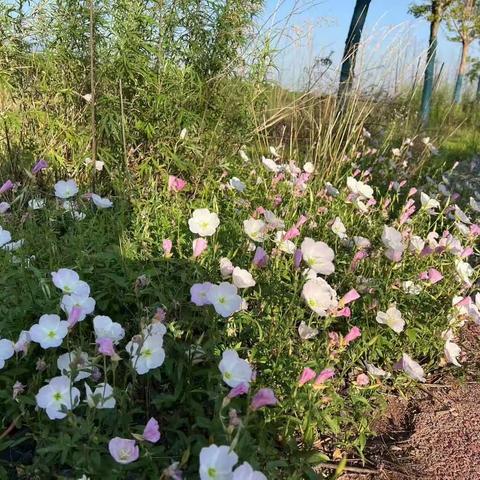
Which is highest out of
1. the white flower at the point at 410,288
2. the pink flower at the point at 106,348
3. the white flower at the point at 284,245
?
the white flower at the point at 284,245

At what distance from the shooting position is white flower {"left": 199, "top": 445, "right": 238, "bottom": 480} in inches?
42.1

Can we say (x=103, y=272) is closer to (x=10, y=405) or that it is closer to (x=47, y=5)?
(x=10, y=405)

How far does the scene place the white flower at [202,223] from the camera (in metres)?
1.92

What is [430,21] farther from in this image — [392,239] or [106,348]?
[106,348]

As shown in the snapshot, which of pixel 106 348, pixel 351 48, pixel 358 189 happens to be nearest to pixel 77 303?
pixel 106 348

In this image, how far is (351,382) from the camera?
1981mm

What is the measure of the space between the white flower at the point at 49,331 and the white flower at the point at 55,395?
0.13 metres

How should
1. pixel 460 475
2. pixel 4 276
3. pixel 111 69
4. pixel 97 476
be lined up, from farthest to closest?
pixel 111 69, pixel 4 276, pixel 460 475, pixel 97 476

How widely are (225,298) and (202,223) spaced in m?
0.43

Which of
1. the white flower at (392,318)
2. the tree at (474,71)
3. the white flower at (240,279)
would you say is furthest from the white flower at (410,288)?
the tree at (474,71)

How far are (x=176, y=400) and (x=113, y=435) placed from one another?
0.26 meters

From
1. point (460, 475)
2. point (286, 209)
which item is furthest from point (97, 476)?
point (286, 209)

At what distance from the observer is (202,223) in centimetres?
194

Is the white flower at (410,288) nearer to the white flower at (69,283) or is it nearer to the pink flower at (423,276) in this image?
the pink flower at (423,276)
